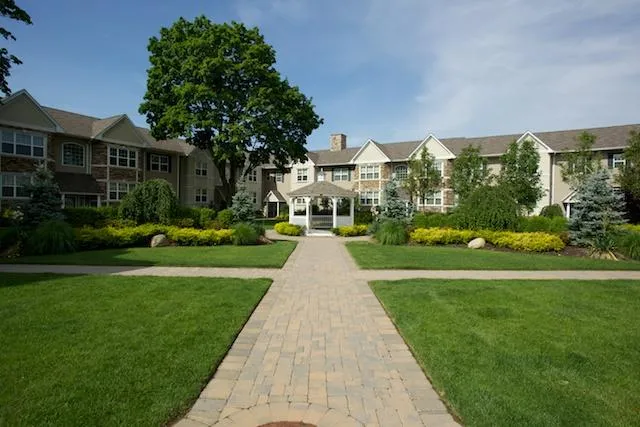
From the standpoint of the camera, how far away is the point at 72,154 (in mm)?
29047

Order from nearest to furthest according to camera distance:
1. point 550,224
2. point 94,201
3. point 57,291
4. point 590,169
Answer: point 57,291 → point 550,224 → point 590,169 → point 94,201

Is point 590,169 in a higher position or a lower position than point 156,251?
higher

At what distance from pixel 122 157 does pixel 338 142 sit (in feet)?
79.1

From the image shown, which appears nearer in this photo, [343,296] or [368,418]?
[368,418]

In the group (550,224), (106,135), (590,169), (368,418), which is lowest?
(368,418)

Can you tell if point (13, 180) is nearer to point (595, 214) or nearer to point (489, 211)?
point (489, 211)

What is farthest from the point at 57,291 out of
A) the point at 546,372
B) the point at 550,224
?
the point at 550,224

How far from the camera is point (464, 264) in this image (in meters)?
12.9

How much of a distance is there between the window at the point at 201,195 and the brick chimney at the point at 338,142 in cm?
1630

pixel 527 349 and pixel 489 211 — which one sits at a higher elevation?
pixel 489 211

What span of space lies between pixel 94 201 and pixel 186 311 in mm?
27301

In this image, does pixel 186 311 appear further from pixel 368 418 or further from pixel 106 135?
pixel 106 135

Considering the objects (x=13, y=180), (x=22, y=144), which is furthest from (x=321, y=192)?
(x=13, y=180)

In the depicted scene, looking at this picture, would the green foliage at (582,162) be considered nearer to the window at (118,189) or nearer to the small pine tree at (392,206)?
the small pine tree at (392,206)
